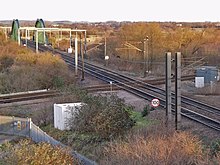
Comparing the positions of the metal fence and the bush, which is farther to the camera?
the metal fence

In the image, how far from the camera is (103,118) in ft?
78.1

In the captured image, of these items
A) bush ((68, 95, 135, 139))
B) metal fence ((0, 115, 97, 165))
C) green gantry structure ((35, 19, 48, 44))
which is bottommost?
metal fence ((0, 115, 97, 165))

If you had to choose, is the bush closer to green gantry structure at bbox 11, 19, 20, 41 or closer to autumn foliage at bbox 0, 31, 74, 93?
autumn foliage at bbox 0, 31, 74, 93

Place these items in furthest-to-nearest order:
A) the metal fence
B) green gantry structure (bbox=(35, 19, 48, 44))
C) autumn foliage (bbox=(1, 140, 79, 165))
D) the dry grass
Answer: green gantry structure (bbox=(35, 19, 48, 44)) → the metal fence → autumn foliage (bbox=(1, 140, 79, 165)) → the dry grass

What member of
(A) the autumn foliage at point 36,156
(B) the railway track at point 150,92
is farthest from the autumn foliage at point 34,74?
(A) the autumn foliage at point 36,156

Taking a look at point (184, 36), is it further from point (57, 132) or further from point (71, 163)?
point (71, 163)

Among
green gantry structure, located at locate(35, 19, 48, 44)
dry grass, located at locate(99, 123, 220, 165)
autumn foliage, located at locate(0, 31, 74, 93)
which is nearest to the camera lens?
dry grass, located at locate(99, 123, 220, 165)

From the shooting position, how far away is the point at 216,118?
87.9 ft

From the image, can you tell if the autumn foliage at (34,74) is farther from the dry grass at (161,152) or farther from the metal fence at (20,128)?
the dry grass at (161,152)

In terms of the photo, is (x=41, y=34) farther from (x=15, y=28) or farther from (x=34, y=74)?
(x=34, y=74)

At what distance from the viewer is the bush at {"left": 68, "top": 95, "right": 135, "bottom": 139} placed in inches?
922

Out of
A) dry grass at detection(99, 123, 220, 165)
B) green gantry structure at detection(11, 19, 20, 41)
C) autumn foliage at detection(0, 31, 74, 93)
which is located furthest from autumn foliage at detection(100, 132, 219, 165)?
green gantry structure at detection(11, 19, 20, 41)

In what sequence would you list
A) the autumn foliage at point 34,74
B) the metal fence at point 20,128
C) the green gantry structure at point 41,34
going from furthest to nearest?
the green gantry structure at point 41,34
the autumn foliage at point 34,74
the metal fence at point 20,128

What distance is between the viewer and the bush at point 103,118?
2341 centimetres
